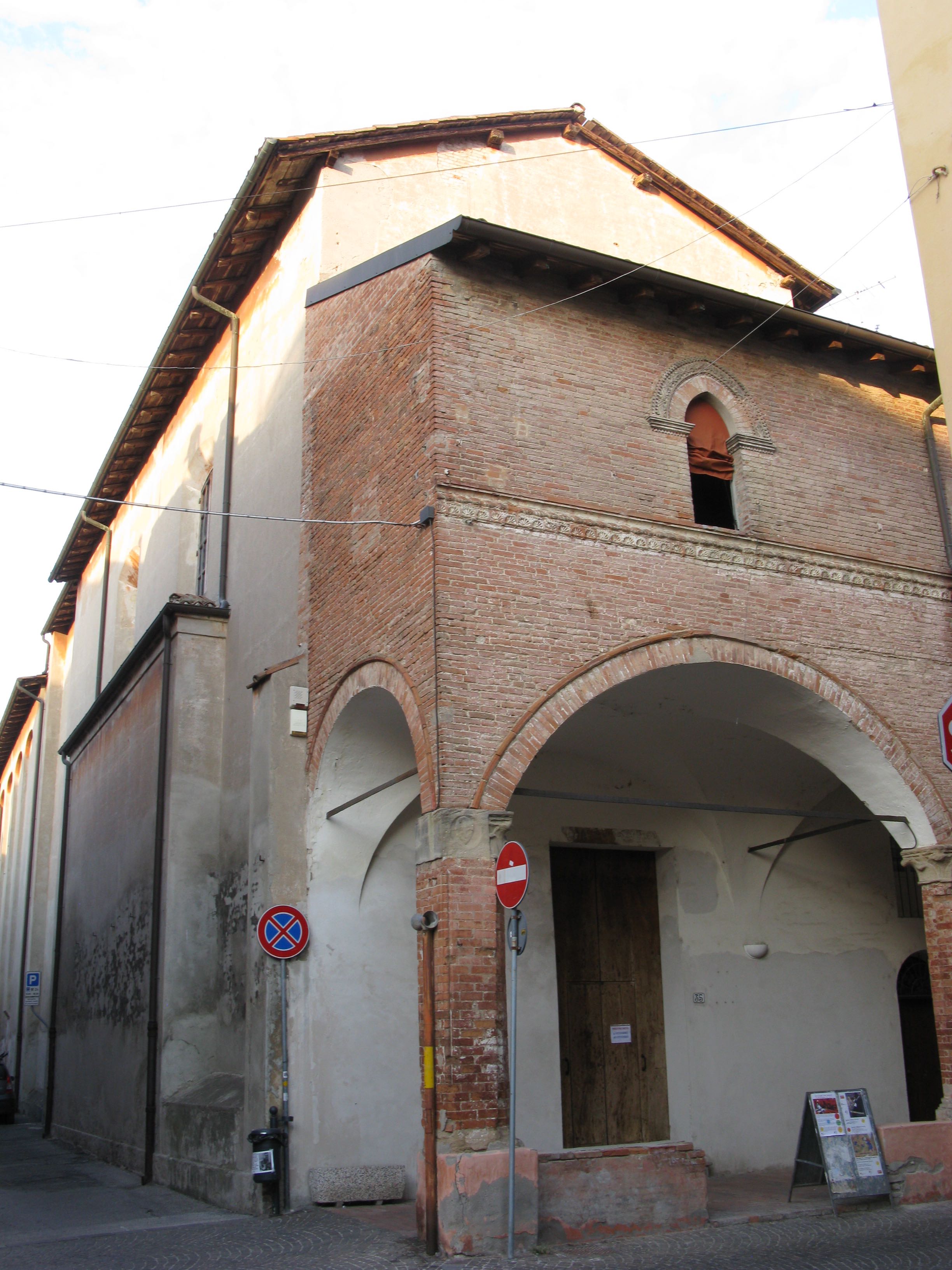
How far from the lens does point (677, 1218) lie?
8422 millimetres

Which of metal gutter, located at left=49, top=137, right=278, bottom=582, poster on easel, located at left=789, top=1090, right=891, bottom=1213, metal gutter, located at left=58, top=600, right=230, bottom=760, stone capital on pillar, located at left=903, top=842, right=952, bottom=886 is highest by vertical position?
metal gutter, located at left=49, top=137, right=278, bottom=582

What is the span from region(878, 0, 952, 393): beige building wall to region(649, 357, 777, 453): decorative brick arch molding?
3267 millimetres

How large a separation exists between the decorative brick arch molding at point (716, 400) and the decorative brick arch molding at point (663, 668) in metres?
2.15

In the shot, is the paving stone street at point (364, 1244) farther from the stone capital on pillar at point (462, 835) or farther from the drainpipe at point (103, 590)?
the drainpipe at point (103, 590)

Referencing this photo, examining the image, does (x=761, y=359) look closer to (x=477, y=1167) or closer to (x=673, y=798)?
(x=673, y=798)

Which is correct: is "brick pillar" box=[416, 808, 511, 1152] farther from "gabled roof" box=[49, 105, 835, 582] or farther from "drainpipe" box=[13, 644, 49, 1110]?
"drainpipe" box=[13, 644, 49, 1110]

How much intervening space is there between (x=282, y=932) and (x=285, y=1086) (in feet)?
4.15

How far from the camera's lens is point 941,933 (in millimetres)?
10359

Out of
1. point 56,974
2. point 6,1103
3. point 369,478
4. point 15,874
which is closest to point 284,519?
point 369,478

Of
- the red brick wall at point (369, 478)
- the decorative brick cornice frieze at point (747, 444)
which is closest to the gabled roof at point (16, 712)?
the red brick wall at point (369, 478)

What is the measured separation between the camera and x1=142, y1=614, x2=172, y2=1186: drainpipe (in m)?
12.0

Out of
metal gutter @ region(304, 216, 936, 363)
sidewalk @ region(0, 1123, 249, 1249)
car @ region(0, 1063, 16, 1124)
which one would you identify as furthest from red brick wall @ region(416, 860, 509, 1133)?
car @ region(0, 1063, 16, 1124)

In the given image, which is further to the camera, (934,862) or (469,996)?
(934,862)

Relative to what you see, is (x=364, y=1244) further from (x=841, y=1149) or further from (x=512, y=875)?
(x=841, y=1149)
